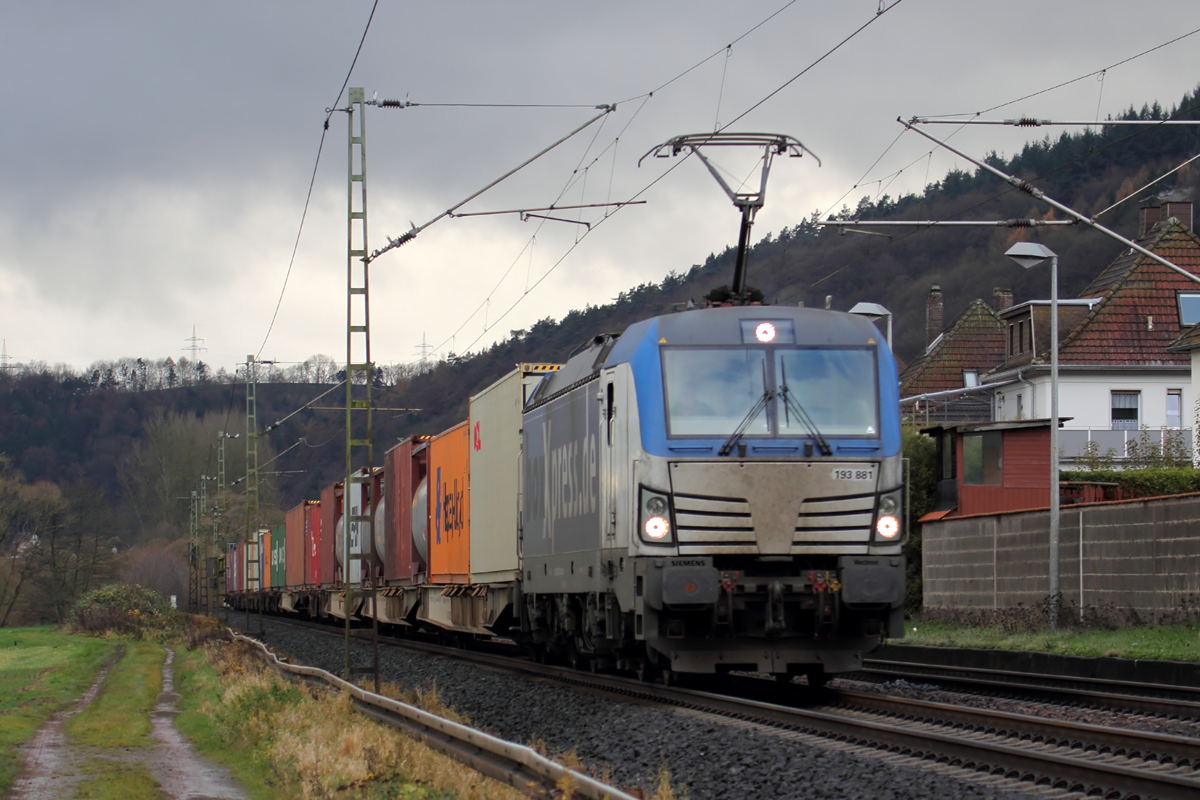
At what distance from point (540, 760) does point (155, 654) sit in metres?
34.0

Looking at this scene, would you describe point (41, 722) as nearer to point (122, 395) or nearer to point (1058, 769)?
point (1058, 769)

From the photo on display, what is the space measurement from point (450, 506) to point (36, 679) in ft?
39.7

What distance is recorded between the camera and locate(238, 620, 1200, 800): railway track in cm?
762

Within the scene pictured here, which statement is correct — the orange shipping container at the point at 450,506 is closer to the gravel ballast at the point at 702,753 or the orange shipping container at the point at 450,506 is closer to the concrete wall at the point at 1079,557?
the gravel ballast at the point at 702,753

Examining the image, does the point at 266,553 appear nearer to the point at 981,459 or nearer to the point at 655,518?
the point at 981,459

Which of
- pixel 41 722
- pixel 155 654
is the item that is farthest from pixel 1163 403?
pixel 41 722

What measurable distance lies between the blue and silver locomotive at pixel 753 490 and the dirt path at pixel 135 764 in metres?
4.29

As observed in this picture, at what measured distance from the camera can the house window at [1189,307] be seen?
4403 centimetres

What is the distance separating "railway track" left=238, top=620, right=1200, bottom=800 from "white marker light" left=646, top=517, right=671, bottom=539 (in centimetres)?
174

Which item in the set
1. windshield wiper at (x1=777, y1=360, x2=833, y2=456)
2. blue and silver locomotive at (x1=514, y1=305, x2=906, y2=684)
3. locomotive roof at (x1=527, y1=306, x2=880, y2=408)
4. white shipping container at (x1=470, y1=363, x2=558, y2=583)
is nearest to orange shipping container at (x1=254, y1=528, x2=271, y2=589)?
white shipping container at (x1=470, y1=363, x2=558, y2=583)

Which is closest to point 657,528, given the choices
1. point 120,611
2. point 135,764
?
point 135,764

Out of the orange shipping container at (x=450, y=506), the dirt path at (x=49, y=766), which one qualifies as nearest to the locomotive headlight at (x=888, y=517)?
the dirt path at (x=49, y=766)

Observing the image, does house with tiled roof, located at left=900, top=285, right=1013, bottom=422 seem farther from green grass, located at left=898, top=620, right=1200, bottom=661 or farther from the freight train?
the freight train

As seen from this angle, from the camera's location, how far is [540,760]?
310 inches
